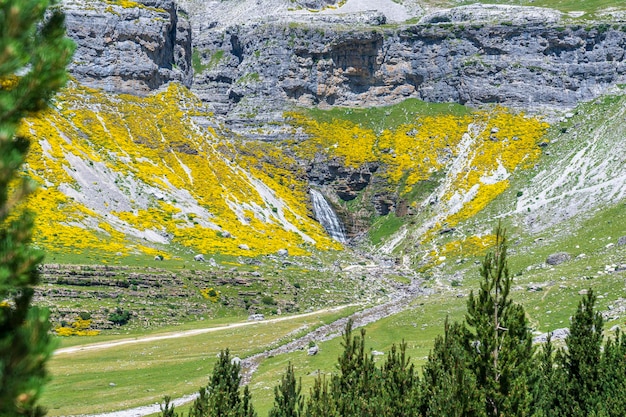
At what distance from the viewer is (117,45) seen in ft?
423

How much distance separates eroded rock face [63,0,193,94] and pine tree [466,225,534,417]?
124 meters

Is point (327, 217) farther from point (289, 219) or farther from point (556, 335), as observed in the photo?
point (556, 335)

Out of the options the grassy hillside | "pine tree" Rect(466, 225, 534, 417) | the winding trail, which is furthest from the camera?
the grassy hillside

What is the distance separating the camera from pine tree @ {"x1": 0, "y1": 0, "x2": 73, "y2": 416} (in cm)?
463

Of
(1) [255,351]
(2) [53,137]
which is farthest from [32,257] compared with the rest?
(2) [53,137]

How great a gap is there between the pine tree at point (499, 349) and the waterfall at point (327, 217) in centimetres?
10559

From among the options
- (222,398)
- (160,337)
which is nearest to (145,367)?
(160,337)

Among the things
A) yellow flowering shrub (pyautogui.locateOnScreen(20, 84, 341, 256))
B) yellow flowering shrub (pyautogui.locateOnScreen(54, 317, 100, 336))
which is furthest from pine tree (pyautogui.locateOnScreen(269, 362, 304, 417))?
yellow flowering shrub (pyautogui.locateOnScreen(20, 84, 341, 256))

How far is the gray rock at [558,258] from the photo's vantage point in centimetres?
7194

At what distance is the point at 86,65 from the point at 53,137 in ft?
104

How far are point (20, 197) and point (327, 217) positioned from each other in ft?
395

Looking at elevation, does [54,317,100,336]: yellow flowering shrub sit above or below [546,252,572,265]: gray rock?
below

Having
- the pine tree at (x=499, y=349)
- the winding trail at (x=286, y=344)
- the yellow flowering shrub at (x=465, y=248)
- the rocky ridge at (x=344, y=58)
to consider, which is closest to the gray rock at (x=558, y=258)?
the winding trail at (x=286, y=344)

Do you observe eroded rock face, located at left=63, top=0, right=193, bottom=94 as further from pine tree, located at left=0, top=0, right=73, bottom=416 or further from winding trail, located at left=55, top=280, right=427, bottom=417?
pine tree, located at left=0, top=0, right=73, bottom=416
